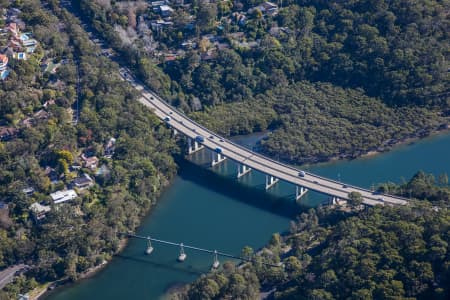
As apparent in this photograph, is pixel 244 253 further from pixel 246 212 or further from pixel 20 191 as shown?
pixel 20 191

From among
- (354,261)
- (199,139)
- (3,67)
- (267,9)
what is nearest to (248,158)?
(199,139)

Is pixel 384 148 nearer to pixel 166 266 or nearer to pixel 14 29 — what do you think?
pixel 166 266

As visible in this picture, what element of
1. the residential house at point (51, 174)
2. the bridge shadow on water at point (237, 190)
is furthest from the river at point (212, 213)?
the residential house at point (51, 174)

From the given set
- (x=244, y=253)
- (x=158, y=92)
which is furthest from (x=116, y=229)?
(x=158, y=92)

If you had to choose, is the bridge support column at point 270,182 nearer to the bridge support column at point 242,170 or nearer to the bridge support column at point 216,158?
the bridge support column at point 242,170

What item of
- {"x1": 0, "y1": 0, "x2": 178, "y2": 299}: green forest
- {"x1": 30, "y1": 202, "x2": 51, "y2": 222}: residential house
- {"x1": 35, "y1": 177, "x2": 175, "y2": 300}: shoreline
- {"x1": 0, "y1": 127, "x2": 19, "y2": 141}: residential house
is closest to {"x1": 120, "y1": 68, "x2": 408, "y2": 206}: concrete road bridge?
{"x1": 0, "y1": 0, "x2": 178, "y2": 299}: green forest

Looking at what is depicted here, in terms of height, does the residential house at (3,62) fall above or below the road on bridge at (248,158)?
above
